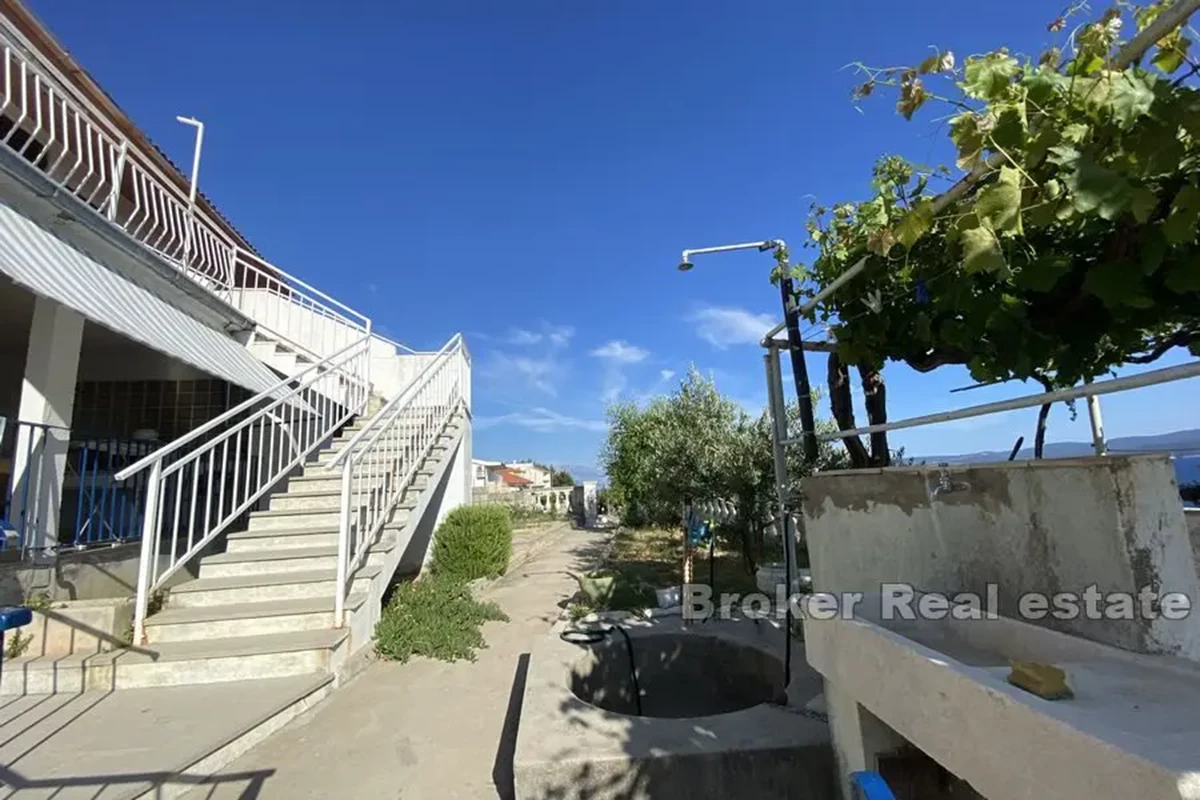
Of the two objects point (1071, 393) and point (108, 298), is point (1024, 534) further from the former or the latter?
point (108, 298)

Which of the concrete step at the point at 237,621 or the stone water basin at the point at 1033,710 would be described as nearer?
the stone water basin at the point at 1033,710

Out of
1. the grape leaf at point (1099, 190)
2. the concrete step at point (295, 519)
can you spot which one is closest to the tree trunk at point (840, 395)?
the grape leaf at point (1099, 190)

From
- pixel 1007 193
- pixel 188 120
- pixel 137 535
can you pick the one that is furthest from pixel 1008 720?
pixel 188 120

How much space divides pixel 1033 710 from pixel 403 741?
11.2ft

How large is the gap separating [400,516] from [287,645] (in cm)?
198

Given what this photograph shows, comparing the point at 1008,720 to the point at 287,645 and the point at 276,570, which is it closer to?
the point at 287,645

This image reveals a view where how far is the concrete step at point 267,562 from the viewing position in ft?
15.8

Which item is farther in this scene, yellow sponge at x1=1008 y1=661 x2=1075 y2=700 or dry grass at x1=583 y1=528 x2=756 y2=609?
dry grass at x1=583 y1=528 x2=756 y2=609

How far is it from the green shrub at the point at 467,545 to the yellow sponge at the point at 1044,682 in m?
7.48

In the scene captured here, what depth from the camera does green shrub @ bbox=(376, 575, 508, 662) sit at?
15.8 feet

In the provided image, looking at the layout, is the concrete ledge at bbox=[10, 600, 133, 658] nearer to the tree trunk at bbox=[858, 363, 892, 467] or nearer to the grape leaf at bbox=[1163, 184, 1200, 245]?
the tree trunk at bbox=[858, 363, 892, 467]

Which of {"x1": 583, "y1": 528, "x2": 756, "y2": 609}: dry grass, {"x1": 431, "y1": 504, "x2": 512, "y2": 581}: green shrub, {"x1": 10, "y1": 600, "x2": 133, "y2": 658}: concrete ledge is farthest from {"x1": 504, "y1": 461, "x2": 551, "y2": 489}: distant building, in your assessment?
{"x1": 10, "y1": 600, "x2": 133, "y2": 658}: concrete ledge

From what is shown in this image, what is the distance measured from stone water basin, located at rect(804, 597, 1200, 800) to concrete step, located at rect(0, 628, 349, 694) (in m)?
3.58

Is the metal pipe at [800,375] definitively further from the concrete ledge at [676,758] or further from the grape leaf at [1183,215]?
the grape leaf at [1183,215]
